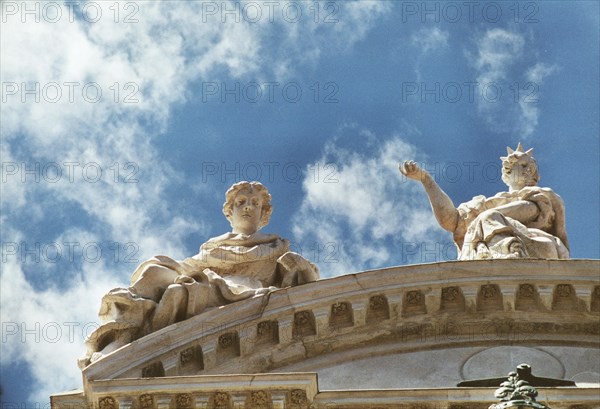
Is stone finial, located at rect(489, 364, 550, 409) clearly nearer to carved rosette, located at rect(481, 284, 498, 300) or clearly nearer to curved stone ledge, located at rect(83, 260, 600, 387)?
curved stone ledge, located at rect(83, 260, 600, 387)

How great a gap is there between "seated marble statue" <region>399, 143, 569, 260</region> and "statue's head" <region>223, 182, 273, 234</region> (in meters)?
2.40

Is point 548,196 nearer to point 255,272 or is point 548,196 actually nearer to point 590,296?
point 590,296

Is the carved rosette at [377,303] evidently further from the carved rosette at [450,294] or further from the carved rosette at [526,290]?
the carved rosette at [526,290]

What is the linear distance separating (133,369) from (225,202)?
5031 millimetres

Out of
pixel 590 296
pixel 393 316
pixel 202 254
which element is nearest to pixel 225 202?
pixel 202 254

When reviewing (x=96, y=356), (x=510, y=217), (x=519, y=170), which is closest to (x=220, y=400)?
(x=96, y=356)

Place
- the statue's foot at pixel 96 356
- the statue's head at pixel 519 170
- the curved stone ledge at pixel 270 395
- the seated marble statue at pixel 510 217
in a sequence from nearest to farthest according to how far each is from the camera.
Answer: the curved stone ledge at pixel 270 395, the statue's foot at pixel 96 356, the seated marble statue at pixel 510 217, the statue's head at pixel 519 170

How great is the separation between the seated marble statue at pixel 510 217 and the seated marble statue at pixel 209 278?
2706 millimetres

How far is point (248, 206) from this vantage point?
30688 mm

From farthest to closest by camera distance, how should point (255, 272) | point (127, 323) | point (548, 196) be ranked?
point (548, 196) → point (255, 272) → point (127, 323)

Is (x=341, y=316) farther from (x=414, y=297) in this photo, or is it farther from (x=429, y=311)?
(x=429, y=311)

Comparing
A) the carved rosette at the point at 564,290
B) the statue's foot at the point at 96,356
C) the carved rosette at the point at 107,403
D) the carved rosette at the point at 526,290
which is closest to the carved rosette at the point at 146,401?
the carved rosette at the point at 107,403

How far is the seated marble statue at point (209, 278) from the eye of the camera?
2761cm

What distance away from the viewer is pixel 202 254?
29.5 m
